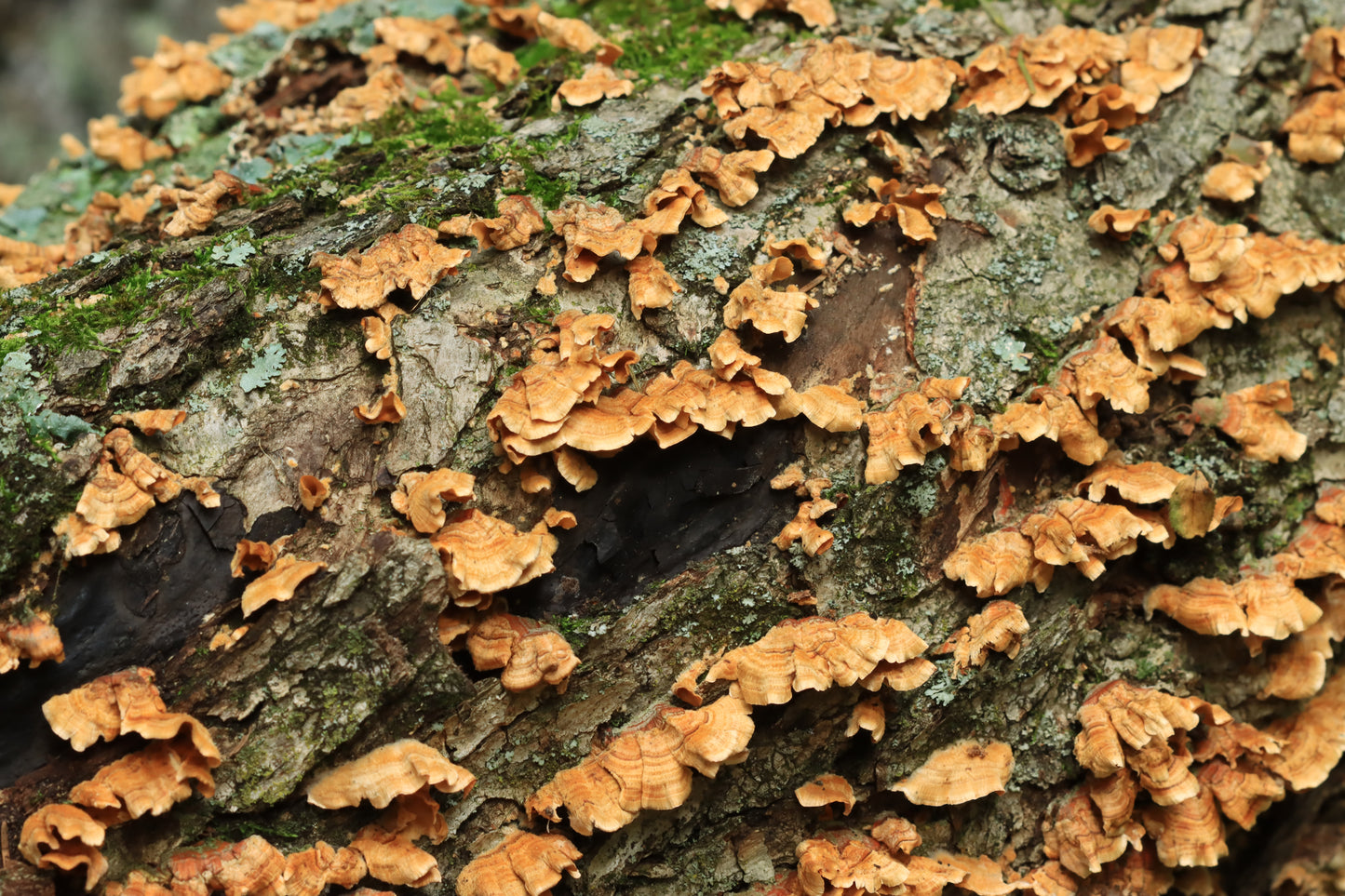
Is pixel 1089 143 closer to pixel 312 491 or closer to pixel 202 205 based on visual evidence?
pixel 312 491

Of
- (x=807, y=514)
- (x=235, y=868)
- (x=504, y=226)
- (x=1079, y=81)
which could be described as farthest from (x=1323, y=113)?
(x=235, y=868)

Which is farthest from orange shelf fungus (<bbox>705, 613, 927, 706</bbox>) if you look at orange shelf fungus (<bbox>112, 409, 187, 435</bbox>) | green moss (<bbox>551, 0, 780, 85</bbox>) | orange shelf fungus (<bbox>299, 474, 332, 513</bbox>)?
green moss (<bbox>551, 0, 780, 85</bbox>)

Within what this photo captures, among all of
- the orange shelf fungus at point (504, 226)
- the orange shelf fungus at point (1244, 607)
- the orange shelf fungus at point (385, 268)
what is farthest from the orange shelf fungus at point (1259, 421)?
the orange shelf fungus at point (385, 268)

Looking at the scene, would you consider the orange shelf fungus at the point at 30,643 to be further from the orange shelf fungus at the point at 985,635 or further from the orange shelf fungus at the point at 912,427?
the orange shelf fungus at the point at 985,635

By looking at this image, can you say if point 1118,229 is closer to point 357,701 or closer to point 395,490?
point 395,490

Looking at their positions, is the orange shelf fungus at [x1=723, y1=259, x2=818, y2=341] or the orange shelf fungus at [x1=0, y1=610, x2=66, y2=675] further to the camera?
the orange shelf fungus at [x1=723, y1=259, x2=818, y2=341]

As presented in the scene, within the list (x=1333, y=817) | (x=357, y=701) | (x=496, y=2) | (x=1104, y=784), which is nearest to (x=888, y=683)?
(x=1104, y=784)

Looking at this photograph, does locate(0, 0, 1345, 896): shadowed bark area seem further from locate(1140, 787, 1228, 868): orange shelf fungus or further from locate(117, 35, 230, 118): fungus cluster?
locate(117, 35, 230, 118): fungus cluster
